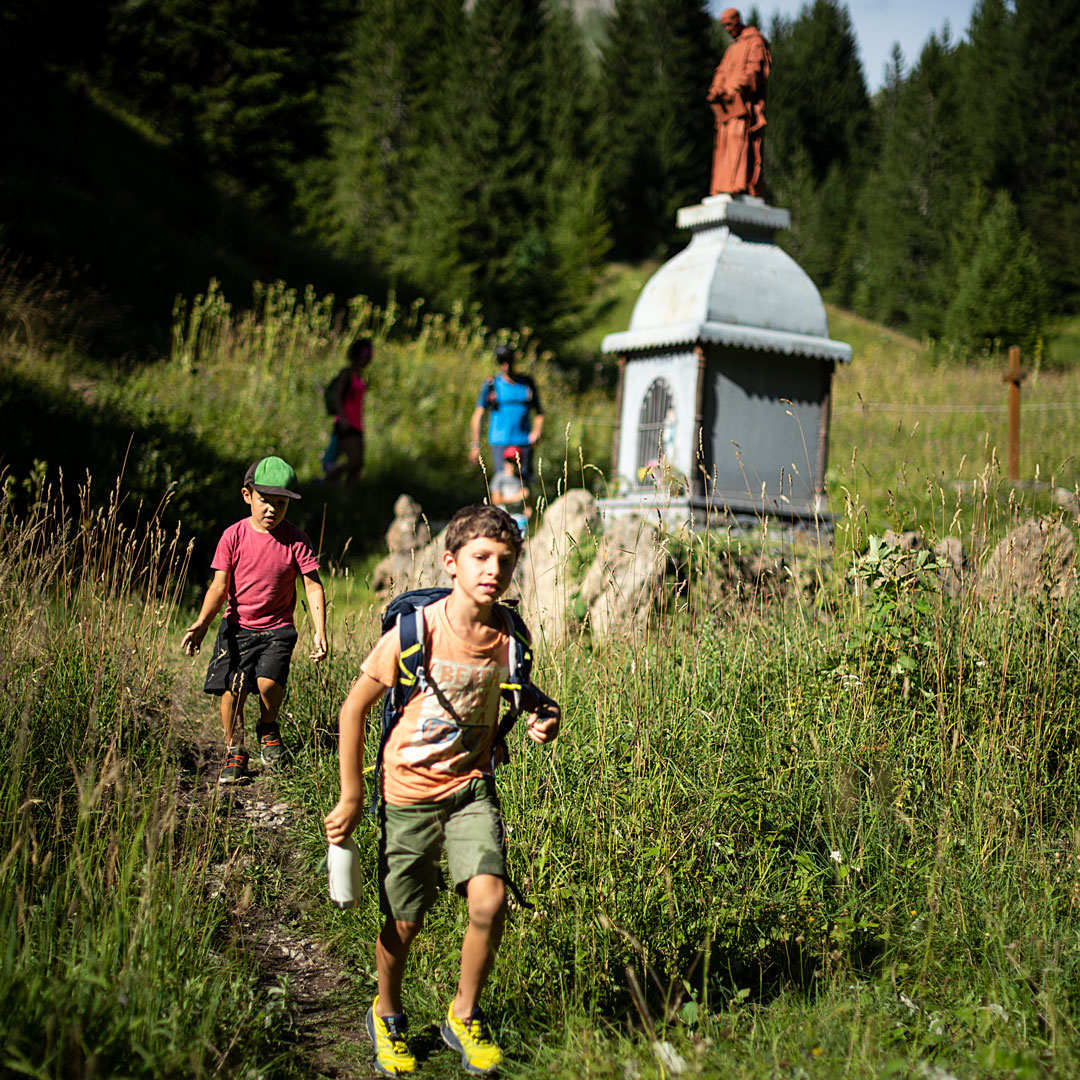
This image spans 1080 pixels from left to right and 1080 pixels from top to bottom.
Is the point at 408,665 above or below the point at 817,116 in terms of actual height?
below

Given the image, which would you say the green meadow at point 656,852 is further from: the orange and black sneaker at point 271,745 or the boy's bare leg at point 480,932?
the boy's bare leg at point 480,932

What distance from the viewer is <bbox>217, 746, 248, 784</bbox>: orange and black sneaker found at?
13.1 ft

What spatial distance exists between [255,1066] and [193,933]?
39cm

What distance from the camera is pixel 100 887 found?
264 cm

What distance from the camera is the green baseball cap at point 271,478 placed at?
399 cm

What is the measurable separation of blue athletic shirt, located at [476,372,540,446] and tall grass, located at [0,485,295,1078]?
17.3 ft

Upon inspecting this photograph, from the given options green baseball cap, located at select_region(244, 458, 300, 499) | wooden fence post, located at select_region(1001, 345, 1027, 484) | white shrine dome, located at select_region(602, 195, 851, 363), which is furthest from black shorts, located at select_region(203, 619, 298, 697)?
wooden fence post, located at select_region(1001, 345, 1027, 484)

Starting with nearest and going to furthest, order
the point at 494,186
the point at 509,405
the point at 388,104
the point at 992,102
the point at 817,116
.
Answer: the point at 509,405 < the point at 494,186 < the point at 388,104 < the point at 992,102 < the point at 817,116

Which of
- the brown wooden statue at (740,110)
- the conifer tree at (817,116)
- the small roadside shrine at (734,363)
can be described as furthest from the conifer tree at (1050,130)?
the small roadside shrine at (734,363)

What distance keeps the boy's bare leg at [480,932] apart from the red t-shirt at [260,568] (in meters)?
2.13

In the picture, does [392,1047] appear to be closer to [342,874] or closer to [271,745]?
[342,874]

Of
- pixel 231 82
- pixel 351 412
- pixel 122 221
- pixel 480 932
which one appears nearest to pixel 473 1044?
pixel 480 932

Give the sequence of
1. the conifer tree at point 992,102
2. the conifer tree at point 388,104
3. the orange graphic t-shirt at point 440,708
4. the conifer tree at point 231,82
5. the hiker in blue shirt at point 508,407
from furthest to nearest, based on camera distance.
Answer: the conifer tree at point 992,102, the conifer tree at point 388,104, the conifer tree at point 231,82, the hiker in blue shirt at point 508,407, the orange graphic t-shirt at point 440,708

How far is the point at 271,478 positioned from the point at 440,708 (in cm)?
194
